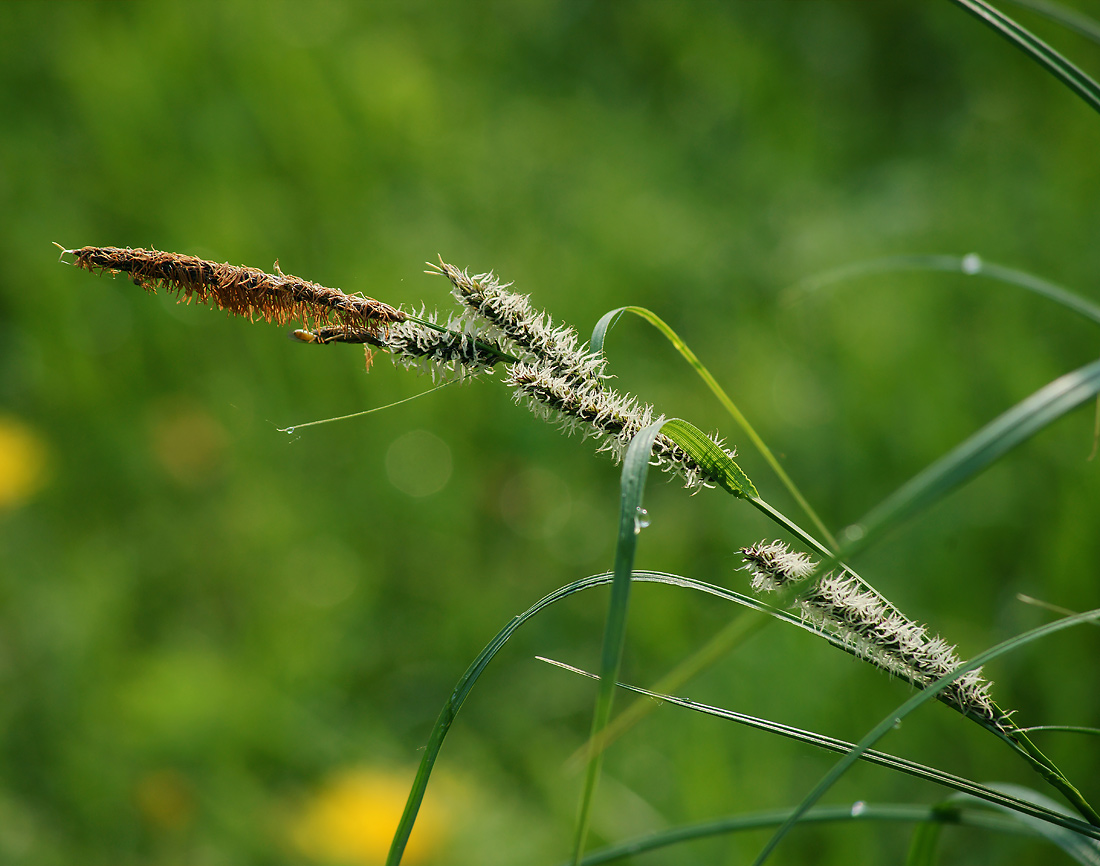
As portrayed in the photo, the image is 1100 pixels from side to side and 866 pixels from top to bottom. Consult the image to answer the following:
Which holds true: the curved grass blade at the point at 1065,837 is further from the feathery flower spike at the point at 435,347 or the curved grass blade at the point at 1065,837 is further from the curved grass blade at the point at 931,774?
the feathery flower spike at the point at 435,347

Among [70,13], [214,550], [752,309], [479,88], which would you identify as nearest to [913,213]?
[752,309]

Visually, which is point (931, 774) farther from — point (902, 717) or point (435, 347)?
point (435, 347)

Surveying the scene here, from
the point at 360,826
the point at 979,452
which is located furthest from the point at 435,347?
the point at 360,826

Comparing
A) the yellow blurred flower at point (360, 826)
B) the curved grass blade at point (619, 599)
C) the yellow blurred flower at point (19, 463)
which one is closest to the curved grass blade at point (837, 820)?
the curved grass blade at point (619, 599)

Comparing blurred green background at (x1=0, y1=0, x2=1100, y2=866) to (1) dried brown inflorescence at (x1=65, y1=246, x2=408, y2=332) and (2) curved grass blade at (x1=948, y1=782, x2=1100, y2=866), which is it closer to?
(2) curved grass blade at (x1=948, y1=782, x2=1100, y2=866)

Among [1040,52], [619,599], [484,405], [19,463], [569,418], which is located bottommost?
[619,599]

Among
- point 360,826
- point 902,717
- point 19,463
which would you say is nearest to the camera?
point 902,717
